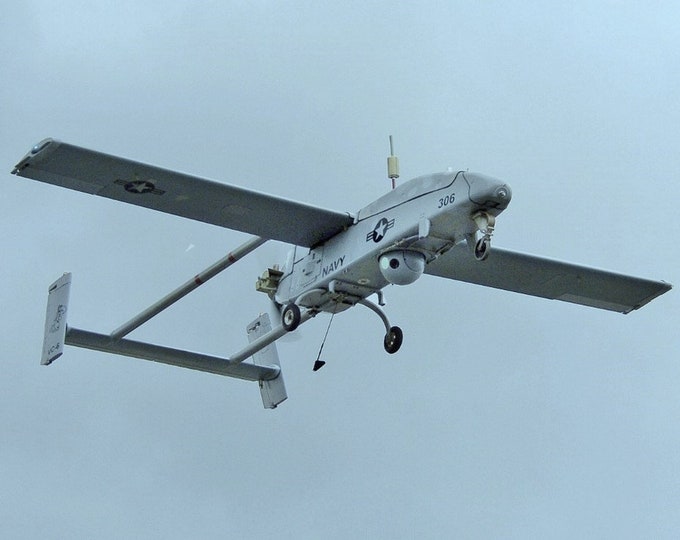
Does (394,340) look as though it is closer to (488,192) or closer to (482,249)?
(482,249)

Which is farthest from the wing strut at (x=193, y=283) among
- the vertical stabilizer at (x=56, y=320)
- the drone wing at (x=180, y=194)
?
the vertical stabilizer at (x=56, y=320)

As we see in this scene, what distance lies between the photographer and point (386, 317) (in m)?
37.9

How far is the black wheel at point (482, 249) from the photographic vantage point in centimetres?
3469

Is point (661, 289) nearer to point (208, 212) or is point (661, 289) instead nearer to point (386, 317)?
point (386, 317)

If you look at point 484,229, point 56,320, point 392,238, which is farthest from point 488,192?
point 56,320

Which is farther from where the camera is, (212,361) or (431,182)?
(212,361)

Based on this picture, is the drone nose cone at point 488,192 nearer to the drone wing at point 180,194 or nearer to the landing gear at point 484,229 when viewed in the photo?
the landing gear at point 484,229

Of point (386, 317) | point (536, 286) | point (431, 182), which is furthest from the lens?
point (536, 286)

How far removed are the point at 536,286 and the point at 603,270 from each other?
143 cm

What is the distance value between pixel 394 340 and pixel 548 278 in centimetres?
422

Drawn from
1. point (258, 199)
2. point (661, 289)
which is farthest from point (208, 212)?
point (661, 289)

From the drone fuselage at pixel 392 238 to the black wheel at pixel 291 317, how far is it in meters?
0.15

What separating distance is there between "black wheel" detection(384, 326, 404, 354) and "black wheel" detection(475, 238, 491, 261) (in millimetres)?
3393

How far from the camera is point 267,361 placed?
43.0m
